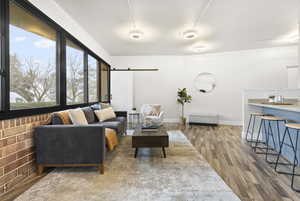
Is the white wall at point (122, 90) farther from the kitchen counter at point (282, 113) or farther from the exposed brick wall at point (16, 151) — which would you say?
the kitchen counter at point (282, 113)

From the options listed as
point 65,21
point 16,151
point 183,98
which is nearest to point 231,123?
point 183,98

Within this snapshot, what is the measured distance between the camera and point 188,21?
345cm

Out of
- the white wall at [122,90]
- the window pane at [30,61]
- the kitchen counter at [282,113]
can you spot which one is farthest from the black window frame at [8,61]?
the kitchen counter at [282,113]

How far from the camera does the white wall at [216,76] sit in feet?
18.4

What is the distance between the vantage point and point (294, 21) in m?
3.49

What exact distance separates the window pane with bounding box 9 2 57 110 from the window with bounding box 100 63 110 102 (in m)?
2.69

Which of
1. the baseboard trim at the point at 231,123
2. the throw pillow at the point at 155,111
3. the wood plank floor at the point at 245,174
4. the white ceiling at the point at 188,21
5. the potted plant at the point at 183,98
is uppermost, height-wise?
the white ceiling at the point at 188,21

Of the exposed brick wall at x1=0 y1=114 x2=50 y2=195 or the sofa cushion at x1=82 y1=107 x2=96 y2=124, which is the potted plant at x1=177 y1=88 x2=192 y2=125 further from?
the exposed brick wall at x1=0 y1=114 x2=50 y2=195

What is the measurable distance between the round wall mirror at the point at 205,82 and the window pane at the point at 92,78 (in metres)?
4.00

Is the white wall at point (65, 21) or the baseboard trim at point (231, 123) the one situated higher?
the white wall at point (65, 21)

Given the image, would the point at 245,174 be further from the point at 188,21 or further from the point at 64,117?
the point at 188,21

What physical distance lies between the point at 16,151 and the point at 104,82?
4070 mm

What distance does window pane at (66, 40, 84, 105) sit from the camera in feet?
11.1

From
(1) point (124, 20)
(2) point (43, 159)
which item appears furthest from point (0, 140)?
(1) point (124, 20)
